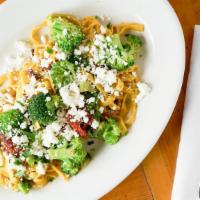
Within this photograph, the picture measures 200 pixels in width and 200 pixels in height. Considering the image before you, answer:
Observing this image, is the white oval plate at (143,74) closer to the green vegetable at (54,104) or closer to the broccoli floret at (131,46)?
the broccoli floret at (131,46)

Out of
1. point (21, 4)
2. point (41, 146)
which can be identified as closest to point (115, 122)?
point (41, 146)

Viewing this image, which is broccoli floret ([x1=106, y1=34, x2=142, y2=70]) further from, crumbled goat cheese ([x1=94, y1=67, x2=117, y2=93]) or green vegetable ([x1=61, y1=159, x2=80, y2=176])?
green vegetable ([x1=61, y1=159, x2=80, y2=176])

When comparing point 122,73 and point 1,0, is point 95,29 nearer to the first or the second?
point 122,73

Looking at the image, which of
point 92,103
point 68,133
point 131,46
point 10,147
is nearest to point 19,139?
point 10,147

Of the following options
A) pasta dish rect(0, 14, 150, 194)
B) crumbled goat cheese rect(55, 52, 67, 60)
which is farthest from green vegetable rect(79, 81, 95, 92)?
crumbled goat cheese rect(55, 52, 67, 60)

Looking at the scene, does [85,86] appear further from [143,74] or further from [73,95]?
[143,74]

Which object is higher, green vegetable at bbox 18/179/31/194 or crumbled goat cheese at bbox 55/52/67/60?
crumbled goat cheese at bbox 55/52/67/60
